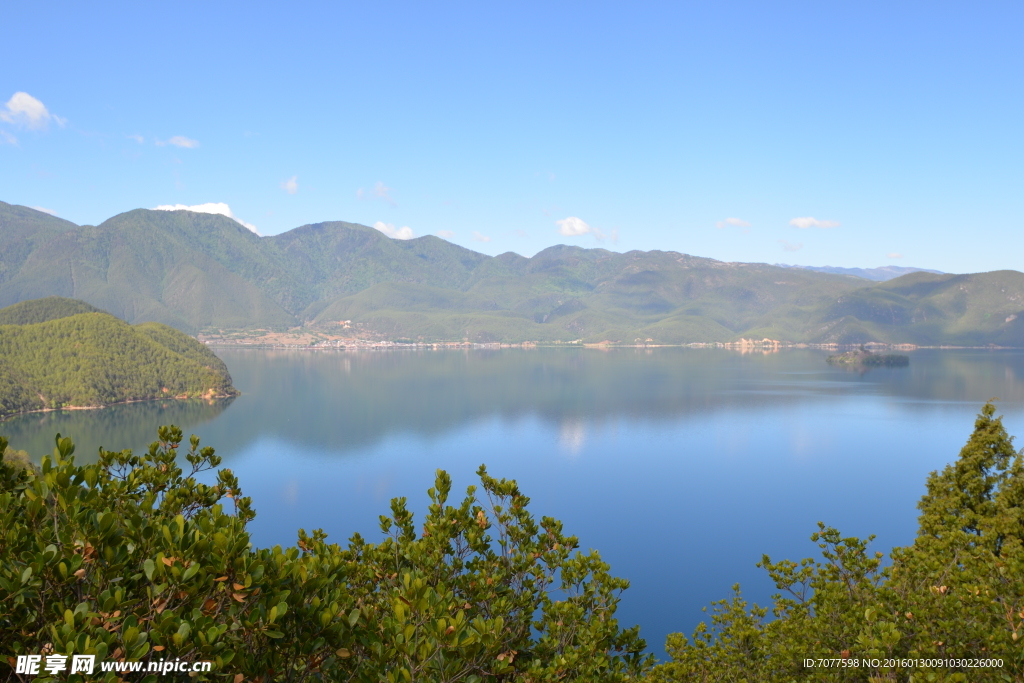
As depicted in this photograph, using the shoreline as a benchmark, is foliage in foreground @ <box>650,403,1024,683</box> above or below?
above

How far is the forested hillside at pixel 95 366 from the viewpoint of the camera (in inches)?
4712

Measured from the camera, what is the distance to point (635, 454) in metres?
85.8

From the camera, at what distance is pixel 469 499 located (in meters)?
11.1

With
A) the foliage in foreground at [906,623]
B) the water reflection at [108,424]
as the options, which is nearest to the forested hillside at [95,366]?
the water reflection at [108,424]

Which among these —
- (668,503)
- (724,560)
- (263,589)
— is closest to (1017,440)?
(668,503)

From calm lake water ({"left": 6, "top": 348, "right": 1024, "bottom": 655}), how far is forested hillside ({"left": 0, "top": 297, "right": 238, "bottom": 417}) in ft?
28.2

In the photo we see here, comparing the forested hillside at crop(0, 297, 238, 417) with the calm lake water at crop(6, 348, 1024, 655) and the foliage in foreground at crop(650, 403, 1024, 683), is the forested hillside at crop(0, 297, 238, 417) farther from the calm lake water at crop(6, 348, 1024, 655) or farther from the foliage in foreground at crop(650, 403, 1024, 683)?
the foliage in foreground at crop(650, 403, 1024, 683)

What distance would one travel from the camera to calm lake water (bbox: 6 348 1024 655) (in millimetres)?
53281

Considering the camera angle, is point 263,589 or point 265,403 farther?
point 265,403

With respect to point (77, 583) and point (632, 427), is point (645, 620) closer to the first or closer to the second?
point (77, 583)

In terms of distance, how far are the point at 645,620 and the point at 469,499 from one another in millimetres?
33111

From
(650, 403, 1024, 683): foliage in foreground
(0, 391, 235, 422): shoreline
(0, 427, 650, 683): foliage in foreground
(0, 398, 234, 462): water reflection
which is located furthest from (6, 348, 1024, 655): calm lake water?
(0, 427, 650, 683): foliage in foreground

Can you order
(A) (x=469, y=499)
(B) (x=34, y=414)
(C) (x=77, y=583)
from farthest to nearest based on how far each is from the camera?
(B) (x=34, y=414) < (A) (x=469, y=499) < (C) (x=77, y=583)

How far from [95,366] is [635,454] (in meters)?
111
